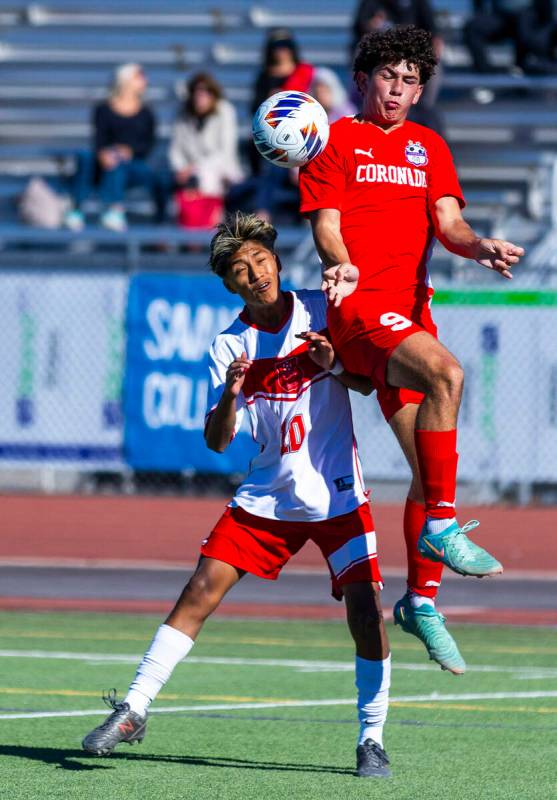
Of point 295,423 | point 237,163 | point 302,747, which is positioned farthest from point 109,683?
point 237,163

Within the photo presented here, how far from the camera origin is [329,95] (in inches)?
736

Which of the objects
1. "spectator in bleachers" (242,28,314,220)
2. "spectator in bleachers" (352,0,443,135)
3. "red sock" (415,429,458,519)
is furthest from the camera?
"spectator in bleachers" (352,0,443,135)

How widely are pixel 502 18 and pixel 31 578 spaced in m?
9.82

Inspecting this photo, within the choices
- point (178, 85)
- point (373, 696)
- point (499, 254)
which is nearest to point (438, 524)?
point (373, 696)

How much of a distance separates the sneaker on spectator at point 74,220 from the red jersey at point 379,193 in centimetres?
1383

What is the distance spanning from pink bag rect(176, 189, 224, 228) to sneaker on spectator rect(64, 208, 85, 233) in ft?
4.51

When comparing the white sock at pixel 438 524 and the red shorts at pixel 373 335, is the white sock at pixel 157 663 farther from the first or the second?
the red shorts at pixel 373 335

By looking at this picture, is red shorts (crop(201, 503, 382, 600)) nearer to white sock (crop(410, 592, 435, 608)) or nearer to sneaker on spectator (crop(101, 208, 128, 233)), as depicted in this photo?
white sock (crop(410, 592, 435, 608))

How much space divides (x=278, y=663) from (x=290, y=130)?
170 inches

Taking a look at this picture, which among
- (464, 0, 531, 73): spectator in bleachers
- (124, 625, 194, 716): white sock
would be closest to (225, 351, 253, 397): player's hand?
(124, 625, 194, 716): white sock

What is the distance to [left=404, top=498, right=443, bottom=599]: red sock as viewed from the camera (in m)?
7.38

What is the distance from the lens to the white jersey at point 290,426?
23.2 feet

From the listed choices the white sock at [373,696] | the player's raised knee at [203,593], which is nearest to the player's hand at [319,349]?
the player's raised knee at [203,593]

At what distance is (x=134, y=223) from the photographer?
71.1ft
